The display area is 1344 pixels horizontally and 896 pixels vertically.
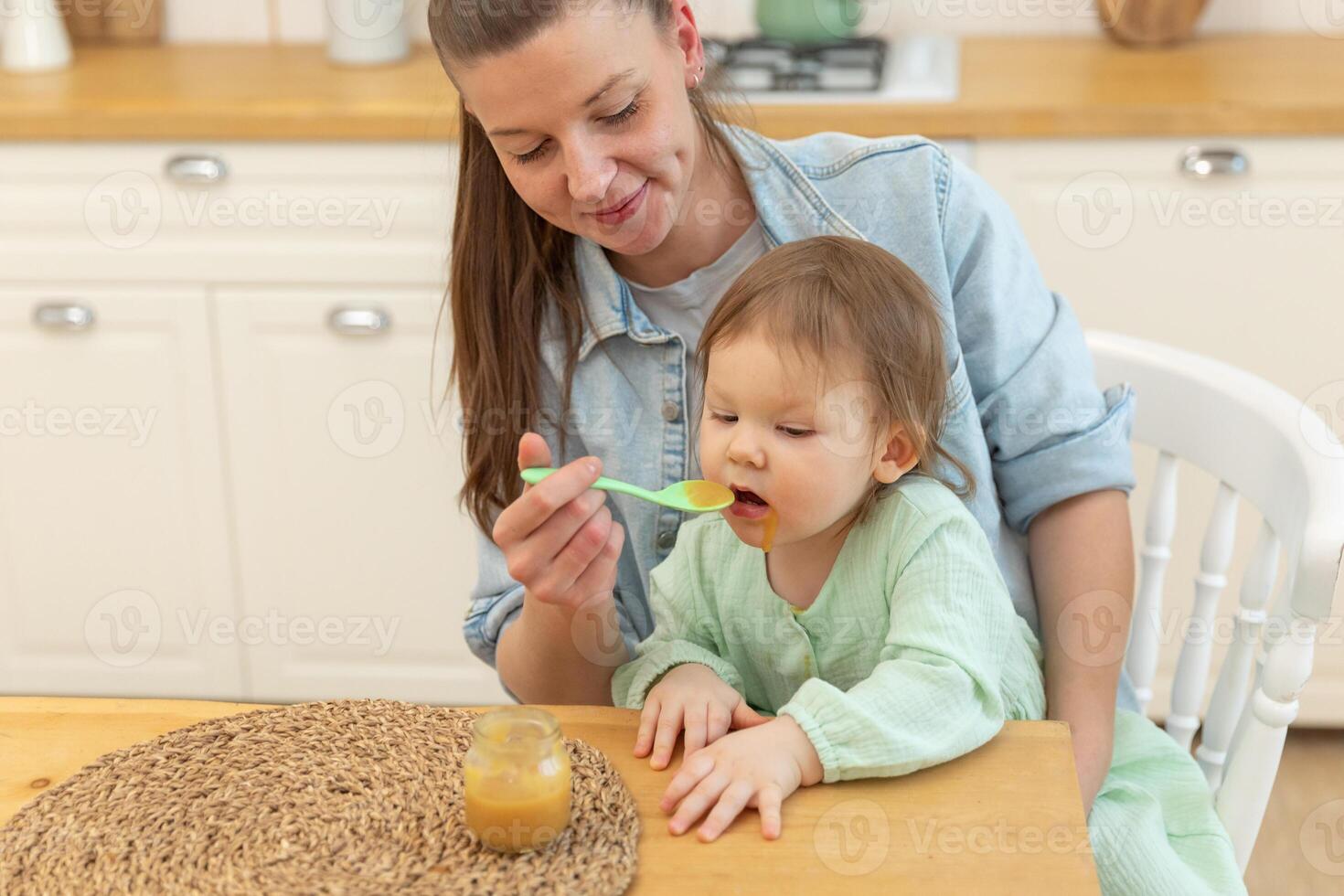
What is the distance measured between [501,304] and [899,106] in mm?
829

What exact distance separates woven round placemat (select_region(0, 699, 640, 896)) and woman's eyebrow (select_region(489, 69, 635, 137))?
16.8 inches

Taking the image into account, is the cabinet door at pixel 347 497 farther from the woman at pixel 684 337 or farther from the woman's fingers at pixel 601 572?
the woman's fingers at pixel 601 572

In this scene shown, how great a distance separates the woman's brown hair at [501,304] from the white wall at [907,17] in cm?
114

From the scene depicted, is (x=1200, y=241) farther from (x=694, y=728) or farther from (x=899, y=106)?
(x=694, y=728)

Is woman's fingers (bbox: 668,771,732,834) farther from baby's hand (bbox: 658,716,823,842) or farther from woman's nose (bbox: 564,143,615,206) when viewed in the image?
woman's nose (bbox: 564,143,615,206)

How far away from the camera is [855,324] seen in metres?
0.98

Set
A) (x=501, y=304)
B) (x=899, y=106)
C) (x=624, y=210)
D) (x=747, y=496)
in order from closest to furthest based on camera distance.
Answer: (x=747, y=496), (x=624, y=210), (x=501, y=304), (x=899, y=106)

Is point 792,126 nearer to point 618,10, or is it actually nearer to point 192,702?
point 618,10

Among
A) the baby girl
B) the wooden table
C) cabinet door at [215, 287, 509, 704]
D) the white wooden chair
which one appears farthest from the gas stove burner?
the wooden table

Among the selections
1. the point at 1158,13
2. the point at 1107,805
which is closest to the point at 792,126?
the point at 1158,13

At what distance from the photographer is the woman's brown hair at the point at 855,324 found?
979mm

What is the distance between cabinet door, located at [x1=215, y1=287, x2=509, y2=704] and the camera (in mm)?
2078

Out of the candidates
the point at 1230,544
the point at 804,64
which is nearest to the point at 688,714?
the point at 1230,544

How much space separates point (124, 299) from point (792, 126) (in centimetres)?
97
